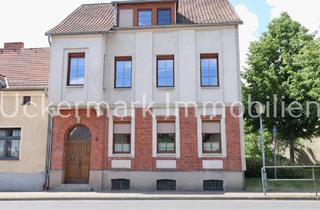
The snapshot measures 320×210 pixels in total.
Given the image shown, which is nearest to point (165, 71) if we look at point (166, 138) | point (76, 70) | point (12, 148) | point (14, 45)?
point (166, 138)

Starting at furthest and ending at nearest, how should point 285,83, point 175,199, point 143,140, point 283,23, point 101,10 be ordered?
point 283,23, point 285,83, point 101,10, point 143,140, point 175,199

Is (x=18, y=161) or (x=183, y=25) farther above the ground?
(x=183, y=25)

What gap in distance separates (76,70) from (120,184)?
6540mm

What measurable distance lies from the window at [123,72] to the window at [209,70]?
3.94 meters

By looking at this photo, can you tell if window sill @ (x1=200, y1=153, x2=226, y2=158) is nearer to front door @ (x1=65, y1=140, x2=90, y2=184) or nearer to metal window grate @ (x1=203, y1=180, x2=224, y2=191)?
metal window grate @ (x1=203, y1=180, x2=224, y2=191)

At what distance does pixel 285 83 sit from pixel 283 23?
5.40 m

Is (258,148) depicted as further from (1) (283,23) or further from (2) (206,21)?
(2) (206,21)

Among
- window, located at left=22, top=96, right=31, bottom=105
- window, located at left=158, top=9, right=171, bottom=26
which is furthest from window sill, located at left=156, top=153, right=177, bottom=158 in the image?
window, located at left=22, top=96, right=31, bottom=105

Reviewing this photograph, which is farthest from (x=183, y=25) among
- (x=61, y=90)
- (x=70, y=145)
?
(x=70, y=145)

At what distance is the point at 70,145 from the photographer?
1845 cm

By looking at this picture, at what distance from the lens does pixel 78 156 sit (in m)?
18.3

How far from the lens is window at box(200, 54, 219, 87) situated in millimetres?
18188

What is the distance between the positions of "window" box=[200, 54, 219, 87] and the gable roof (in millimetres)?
1906

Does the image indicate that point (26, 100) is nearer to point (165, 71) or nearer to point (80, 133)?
point (80, 133)
